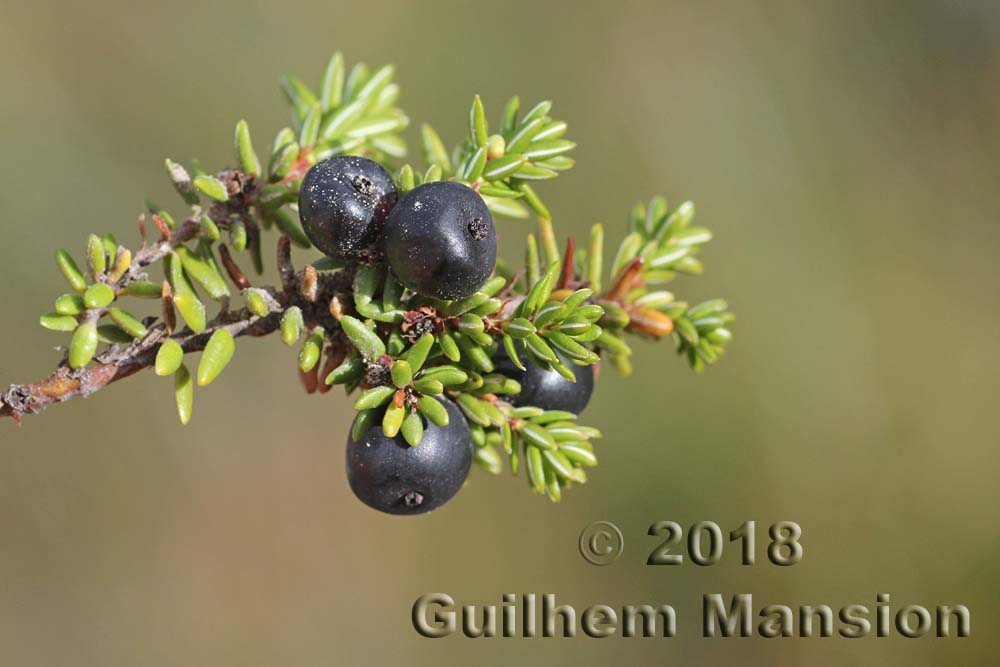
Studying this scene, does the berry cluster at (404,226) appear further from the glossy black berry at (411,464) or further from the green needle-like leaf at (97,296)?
the green needle-like leaf at (97,296)

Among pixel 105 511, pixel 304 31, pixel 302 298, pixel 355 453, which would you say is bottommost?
pixel 355 453

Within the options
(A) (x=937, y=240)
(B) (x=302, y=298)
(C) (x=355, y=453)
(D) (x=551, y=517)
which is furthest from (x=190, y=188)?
(A) (x=937, y=240)

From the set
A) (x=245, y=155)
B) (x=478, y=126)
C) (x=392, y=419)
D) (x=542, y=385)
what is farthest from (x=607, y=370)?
(x=392, y=419)

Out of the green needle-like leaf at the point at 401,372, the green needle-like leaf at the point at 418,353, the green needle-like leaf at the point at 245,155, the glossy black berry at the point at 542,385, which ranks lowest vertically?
the green needle-like leaf at the point at 401,372

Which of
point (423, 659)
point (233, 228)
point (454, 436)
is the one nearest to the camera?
point (454, 436)

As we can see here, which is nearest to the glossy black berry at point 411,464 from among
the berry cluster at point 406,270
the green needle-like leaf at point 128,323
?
the berry cluster at point 406,270

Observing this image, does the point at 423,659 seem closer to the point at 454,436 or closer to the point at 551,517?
the point at 551,517

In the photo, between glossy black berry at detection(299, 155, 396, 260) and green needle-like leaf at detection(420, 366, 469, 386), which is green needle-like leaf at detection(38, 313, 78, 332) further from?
green needle-like leaf at detection(420, 366, 469, 386)

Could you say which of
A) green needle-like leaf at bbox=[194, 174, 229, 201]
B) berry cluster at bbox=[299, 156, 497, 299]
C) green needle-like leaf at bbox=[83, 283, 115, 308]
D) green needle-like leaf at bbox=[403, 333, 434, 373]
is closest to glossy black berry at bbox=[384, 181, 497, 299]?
berry cluster at bbox=[299, 156, 497, 299]
